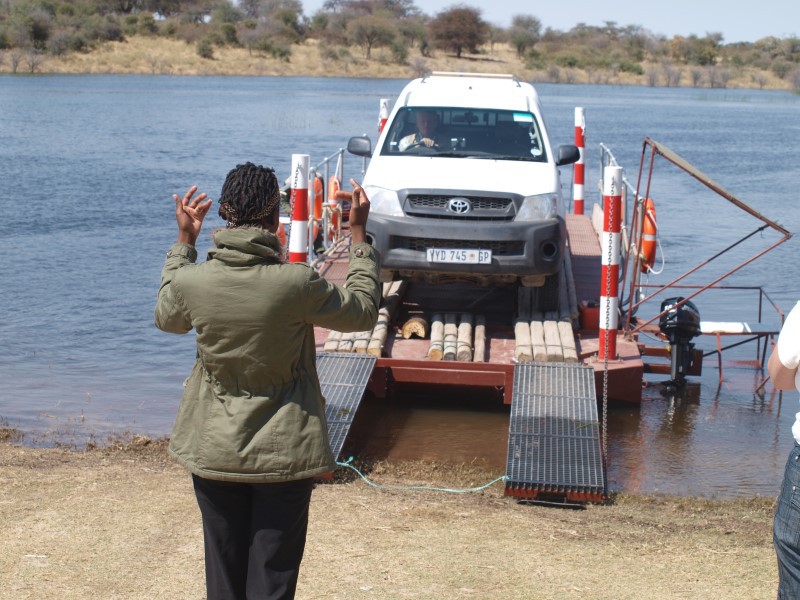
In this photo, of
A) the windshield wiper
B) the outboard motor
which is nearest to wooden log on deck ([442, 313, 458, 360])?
the windshield wiper

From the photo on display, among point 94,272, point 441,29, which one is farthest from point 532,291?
point 441,29

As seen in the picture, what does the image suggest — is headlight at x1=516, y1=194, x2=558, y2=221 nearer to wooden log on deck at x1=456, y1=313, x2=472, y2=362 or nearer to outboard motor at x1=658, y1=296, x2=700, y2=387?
wooden log on deck at x1=456, y1=313, x2=472, y2=362

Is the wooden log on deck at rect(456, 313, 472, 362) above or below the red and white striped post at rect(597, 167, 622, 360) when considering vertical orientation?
below

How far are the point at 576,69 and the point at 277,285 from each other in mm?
77989

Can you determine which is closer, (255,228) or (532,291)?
(255,228)

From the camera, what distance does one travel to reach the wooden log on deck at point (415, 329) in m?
9.63

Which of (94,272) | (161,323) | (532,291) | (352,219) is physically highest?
(352,219)

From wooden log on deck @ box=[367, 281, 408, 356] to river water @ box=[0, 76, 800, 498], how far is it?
0.57 m

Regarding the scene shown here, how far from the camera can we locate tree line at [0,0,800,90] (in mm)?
75375

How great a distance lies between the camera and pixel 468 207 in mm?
9320

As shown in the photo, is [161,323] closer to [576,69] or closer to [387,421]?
[387,421]

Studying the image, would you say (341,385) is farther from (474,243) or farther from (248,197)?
(248,197)

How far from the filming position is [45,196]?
861 inches

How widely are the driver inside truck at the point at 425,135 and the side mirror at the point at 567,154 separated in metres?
1.06
